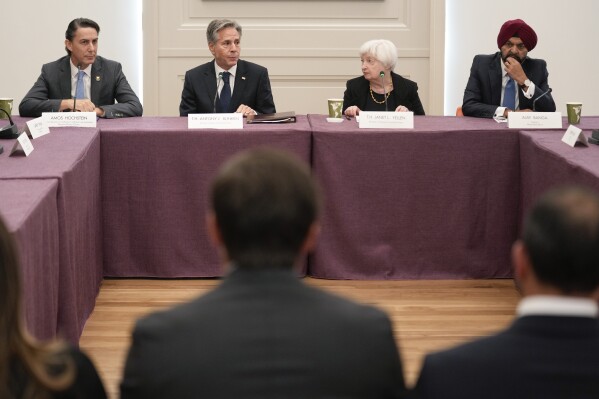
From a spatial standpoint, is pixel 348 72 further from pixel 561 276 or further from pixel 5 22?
pixel 561 276

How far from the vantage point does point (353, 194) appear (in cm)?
454

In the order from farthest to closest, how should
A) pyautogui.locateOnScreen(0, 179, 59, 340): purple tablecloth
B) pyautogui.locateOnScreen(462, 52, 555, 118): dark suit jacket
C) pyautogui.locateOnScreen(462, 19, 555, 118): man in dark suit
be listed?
pyautogui.locateOnScreen(462, 52, 555, 118): dark suit jacket < pyautogui.locateOnScreen(462, 19, 555, 118): man in dark suit < pyautogui.locateOnScreen(0, 179, 59, 340): purple tablecloth

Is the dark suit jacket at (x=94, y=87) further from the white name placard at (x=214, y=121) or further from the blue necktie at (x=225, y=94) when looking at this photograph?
the white name placard at (x=214, y=121)

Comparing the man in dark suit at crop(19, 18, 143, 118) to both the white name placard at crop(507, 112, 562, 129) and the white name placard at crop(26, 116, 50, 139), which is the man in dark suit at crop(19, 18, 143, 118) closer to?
the white name placard at crop(26, 116, 50, 139)

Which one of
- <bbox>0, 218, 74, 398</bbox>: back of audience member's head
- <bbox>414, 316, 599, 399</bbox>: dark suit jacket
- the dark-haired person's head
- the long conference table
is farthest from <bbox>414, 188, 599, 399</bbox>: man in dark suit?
the dark-haired person's head

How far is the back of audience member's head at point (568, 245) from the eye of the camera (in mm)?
1357

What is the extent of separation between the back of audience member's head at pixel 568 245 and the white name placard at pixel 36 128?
10.1 ft

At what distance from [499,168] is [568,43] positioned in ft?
8.46

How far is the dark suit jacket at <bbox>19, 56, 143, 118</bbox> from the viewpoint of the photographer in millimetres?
5043

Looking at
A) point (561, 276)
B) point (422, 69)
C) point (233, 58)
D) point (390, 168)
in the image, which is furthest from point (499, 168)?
point (561, 276)

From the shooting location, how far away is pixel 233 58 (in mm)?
5227

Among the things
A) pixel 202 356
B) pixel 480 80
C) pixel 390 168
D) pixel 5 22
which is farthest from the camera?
pixel 5 22

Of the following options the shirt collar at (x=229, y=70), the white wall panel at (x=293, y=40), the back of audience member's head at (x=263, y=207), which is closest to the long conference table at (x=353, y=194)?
the shirt collar at (x=229, y=70)

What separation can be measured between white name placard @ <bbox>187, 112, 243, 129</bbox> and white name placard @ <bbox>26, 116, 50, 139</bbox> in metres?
0.62
